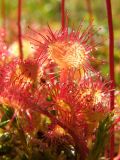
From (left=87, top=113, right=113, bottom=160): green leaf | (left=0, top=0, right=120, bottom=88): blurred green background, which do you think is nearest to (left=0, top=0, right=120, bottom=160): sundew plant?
(left=87, top=113, right=113, bottom=160): green leaf

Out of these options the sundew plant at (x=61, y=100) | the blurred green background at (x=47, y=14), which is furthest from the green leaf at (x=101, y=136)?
the blurred green background at (x=47, y=14)

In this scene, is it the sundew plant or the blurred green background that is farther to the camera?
the blurred green background

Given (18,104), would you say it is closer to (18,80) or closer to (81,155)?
(18,80)

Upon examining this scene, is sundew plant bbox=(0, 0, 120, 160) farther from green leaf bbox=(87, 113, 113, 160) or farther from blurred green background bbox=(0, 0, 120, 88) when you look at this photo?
blurred green background bbox=(0, 0, 120, 88)

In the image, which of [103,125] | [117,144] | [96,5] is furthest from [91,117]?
[96,5]

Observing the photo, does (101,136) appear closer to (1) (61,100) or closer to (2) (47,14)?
(1) (61,100)

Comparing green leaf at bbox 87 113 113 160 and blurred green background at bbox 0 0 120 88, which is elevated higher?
blurred green background at bbox 0 0 120 88

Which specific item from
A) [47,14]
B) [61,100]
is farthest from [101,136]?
[47,14]

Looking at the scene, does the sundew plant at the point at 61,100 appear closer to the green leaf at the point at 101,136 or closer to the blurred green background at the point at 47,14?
the green leaf at the point at 101,136
